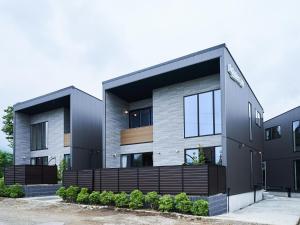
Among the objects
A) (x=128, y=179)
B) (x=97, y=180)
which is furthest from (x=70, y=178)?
(x=128, y=179)

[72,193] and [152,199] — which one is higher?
[152,199]

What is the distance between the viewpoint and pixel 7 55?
28.2 m

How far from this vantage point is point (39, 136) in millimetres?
31297

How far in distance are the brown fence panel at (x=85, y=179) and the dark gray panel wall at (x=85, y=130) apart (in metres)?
5.51

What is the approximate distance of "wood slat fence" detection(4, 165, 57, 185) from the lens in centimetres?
2403

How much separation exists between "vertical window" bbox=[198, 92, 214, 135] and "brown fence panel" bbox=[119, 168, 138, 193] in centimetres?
456

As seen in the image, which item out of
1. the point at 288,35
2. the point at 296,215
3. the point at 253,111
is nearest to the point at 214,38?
the point at 288,35

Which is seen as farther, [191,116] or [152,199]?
[191,116]

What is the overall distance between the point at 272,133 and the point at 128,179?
778 inches

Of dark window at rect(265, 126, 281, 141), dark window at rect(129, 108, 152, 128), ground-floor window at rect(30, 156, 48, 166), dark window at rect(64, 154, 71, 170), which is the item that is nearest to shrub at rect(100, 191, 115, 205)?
dark window at rect(129, 108, 152, 128)

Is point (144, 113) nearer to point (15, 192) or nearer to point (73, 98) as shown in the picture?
point (73, 98)

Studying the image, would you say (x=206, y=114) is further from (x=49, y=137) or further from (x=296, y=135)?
(x=49, y=137)

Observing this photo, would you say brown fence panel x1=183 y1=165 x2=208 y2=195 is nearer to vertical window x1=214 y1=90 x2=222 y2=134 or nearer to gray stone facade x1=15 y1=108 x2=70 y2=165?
vertical window x1=214 y1=90 x2=222 y2=134

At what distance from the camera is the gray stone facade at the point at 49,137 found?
94.6 feet
